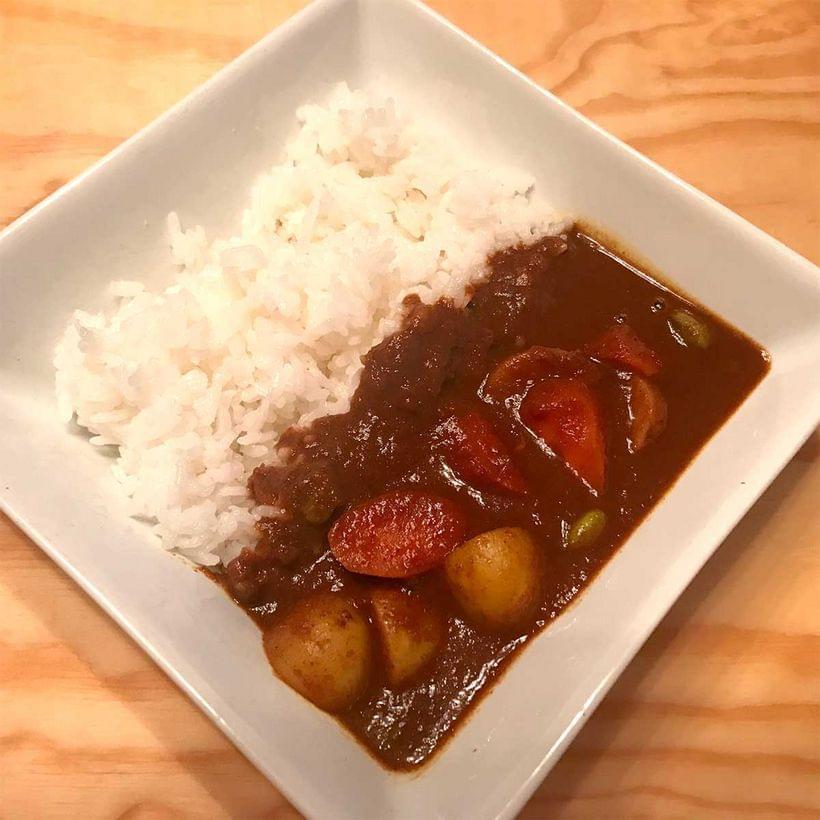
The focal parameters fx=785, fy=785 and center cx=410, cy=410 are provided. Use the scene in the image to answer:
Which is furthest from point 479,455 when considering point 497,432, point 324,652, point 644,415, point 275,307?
point 275,307

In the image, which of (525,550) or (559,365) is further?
(559,365)

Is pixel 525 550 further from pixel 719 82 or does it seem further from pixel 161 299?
pixel 719 82

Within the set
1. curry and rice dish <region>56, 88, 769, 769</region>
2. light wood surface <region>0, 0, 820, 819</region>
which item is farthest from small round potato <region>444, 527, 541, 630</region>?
light wood surface <region>0, 0, 820, 819</region>

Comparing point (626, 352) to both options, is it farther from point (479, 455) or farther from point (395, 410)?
point (395, 410)

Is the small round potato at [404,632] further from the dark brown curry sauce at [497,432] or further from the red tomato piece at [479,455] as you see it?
the red tomato piece at [479,455]

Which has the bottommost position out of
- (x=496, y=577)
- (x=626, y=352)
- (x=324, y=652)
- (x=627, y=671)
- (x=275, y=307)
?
(x=627, y=671)

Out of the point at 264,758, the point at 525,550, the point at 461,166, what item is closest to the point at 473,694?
the point at 525,550
